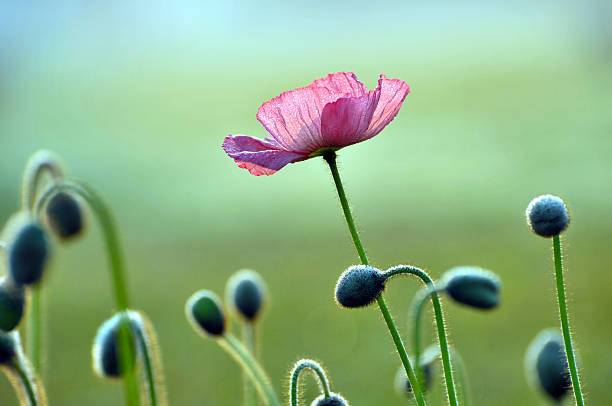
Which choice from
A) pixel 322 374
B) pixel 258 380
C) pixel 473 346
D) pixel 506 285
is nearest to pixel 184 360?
pixel 473 346

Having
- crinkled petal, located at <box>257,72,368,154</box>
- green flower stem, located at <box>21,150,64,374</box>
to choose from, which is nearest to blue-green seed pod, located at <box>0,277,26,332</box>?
green flower stem, located at <box>21,150,64,374</box>

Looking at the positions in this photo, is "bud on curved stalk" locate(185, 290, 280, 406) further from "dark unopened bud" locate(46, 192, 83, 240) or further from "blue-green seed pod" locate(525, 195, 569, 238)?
"blue-green seed pod" locate(525, 195, 569, 238)

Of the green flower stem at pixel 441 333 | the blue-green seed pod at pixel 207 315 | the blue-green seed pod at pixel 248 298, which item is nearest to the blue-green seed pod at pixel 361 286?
the green flower stem at pixel 441 333

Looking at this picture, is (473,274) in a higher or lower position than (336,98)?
lower

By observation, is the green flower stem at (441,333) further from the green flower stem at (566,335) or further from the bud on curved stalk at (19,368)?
the bud on curved stalk at (19,368)

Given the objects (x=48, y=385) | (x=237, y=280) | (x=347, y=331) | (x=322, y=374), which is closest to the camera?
(x=322, y=374)

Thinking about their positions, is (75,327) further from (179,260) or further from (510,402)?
(510,402)

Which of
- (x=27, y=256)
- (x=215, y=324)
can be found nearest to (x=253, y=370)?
(x=215, y=324)

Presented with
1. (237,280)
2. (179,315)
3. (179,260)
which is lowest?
(237,280)
